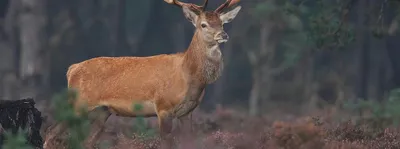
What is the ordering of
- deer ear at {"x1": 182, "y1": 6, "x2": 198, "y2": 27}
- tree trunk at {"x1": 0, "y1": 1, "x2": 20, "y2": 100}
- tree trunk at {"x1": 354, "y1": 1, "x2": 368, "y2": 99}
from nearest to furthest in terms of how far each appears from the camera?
1. deer ear at {"x1": 182, "y1": 6, "x2": 198, "y2": 27}
2. tree trunk at {"x1": 0, "y1": 1, "x2": 20, "y2": 100}
3. tree trunk at {"x1": 354, "y1": 1, "x2": 368, "y2": 99}

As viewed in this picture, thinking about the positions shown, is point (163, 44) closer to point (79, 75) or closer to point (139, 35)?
point (139, 35)

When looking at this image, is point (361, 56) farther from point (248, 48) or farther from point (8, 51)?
point (8, 51)

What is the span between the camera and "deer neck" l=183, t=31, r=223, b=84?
14555 mm

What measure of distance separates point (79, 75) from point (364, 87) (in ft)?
94.1

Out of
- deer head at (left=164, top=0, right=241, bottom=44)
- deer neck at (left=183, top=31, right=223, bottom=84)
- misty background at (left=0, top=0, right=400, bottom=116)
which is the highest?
deer head at (left=164, top=0, right=241, bottom=44)

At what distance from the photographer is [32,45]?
25062 mm

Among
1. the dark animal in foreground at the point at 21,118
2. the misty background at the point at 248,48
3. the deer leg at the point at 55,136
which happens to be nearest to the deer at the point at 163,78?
Answer: the deer leg at the point at 55,136

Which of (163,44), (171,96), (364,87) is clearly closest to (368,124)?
(171,96)

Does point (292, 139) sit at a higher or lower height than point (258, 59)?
higher

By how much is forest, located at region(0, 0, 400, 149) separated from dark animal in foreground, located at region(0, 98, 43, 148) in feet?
4.42

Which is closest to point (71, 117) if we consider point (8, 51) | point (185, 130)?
point (185, 130)

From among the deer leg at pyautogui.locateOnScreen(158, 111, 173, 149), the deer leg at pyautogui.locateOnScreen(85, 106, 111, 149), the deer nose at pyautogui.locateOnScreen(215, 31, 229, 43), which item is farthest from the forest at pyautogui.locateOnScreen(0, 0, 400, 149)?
the deer nose at pyautogui.locateOnScreen(215, 31, 229, 43)

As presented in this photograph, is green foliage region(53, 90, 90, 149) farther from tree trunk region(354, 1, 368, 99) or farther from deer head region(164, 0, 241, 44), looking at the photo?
tree trunk region(354, 1, 368, 99)

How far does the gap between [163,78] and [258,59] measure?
84.2 feet
